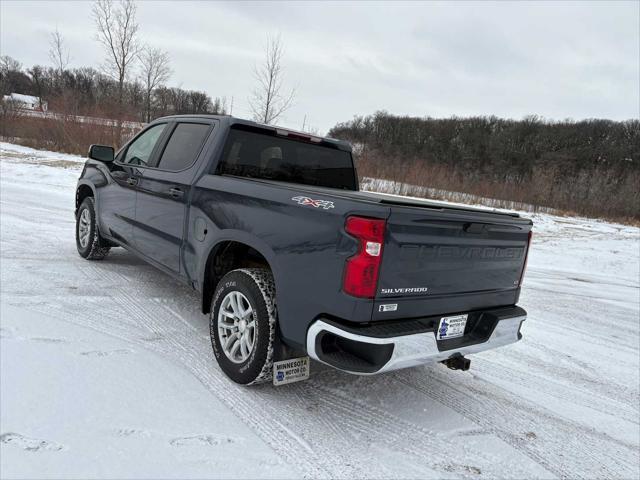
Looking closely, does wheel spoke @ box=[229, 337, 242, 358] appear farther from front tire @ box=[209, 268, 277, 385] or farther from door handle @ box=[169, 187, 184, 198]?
door handle @ box=[169, 187, 184, 198]

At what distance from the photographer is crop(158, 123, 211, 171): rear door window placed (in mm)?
3762

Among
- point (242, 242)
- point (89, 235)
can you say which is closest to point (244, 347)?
point (242, 242)

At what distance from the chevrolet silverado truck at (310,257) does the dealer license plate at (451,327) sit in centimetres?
1

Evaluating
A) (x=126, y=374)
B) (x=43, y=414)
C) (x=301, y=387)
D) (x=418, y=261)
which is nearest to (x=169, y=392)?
(x=126, y=374)

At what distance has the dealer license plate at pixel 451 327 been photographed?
2.66 meters

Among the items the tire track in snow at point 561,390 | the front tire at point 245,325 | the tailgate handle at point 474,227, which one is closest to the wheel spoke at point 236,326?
the front tire at point 245,325

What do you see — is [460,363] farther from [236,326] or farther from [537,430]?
[236,326]

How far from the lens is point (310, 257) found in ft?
8.10

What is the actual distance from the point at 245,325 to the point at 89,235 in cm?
341

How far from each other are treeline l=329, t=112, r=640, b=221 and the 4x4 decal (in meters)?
19.0

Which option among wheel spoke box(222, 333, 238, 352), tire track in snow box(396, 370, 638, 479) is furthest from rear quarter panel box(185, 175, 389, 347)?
tire track in snow box(396, 370, 638, 479)

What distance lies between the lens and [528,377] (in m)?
3.72

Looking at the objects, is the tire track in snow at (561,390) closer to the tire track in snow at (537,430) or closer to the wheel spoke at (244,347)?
the tire track in snow at (537,430)

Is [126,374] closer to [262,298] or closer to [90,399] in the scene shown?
[90,399]
